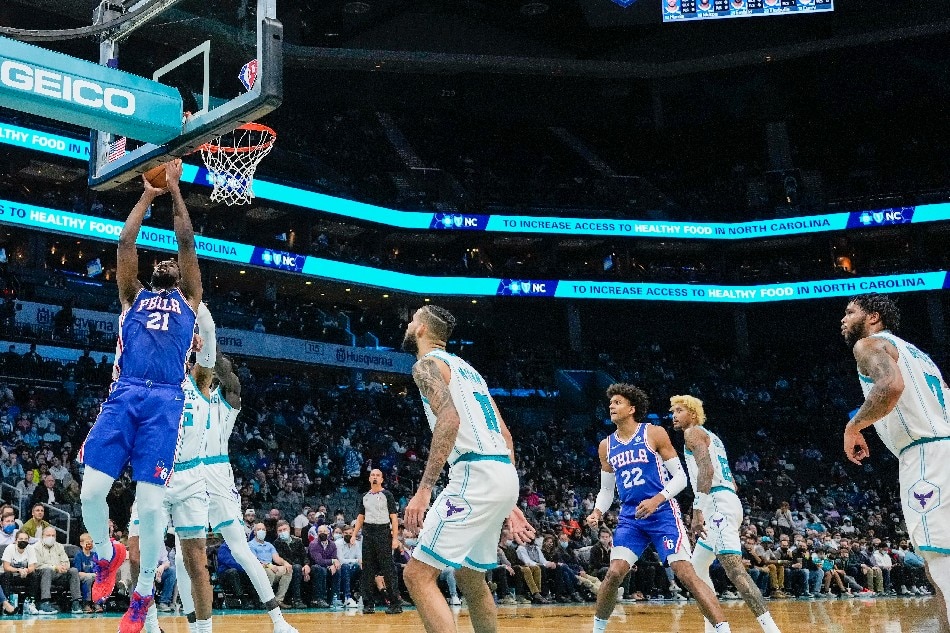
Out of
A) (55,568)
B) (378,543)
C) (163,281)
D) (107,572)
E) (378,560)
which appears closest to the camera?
(107,572)

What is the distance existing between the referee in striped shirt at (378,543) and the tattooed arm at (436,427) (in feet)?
28.0

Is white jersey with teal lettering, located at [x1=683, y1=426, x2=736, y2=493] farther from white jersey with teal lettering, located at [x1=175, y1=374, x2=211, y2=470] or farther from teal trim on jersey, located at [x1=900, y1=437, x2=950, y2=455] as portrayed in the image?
white jersey with teal lettering, located at [x1=175, y1=374, x2=211, y2=470]

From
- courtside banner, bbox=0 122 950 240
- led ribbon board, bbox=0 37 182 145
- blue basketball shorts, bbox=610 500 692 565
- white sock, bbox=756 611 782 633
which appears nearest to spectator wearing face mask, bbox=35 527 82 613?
led ribbon board, bbox=0 37 182 145

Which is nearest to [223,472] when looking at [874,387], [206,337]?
[206,337]

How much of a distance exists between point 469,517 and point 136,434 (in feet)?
7.24

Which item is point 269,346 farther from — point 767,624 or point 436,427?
point 436,427

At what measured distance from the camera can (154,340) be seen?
6.39 m

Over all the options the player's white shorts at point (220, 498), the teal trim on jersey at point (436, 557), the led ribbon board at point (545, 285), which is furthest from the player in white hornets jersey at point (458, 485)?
the led ribbon board at point (545, 285)

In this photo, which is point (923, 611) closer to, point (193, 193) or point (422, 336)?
point (422, 336)

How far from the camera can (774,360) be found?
4281 cm

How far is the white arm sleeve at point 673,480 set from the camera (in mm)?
8586

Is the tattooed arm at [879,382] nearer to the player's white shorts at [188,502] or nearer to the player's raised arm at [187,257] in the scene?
the player's raised arm at [187,257]

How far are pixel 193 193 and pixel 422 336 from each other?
3146cm

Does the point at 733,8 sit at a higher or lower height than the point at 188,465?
higher
